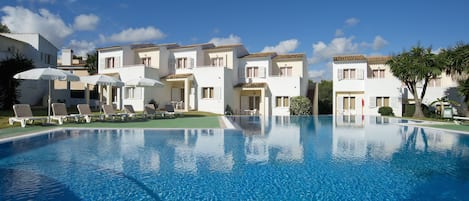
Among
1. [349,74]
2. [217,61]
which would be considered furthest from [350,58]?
[217,61]

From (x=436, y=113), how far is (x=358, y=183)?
27197 mm

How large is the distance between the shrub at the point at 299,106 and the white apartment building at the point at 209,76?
3.50ft

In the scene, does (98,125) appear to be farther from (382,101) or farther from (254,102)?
(382,101)

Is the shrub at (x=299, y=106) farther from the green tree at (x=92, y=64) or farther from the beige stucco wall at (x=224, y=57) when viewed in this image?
the green tree at (x=92, y=64)

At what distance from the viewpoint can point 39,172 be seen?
704cm

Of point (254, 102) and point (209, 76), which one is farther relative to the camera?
point (254, 102)

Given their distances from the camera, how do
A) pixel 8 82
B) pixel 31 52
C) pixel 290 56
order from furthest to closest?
pixel 290 56
pixel 31 52
pixel 8 82

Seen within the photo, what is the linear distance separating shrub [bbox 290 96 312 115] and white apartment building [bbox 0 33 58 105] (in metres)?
25.0

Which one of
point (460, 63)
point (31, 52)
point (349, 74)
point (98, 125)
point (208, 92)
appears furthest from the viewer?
point (31, 52)

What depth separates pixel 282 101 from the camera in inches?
→ 1249

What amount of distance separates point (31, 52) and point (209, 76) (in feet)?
63.6

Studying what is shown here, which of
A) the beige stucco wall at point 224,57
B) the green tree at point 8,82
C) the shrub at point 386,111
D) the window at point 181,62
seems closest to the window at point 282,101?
the beige stucco wall at point 224,57

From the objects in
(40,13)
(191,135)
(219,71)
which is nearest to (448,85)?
(219,71)

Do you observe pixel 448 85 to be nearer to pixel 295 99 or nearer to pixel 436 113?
pixel 436 113
